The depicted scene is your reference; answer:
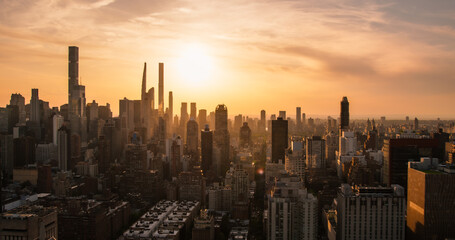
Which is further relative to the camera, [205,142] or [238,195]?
[205,142]

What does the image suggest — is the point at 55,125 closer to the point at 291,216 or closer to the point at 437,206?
the point at 291,216

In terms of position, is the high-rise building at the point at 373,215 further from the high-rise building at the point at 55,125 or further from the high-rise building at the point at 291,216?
the high-rise building at the point at 55,125

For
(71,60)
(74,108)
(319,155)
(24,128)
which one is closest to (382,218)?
(319,155)

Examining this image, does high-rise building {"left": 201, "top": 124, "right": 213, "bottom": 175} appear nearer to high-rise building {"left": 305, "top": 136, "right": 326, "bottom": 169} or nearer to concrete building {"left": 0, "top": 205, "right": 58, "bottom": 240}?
high-rise building {"left": 305, "top": 136, "right": 326, "bottom": 169}

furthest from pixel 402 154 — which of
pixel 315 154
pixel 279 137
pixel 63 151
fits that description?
pixel 63 151

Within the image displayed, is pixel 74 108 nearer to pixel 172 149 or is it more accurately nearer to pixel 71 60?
pixel 71 60

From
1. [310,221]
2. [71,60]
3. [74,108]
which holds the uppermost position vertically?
[71,60]

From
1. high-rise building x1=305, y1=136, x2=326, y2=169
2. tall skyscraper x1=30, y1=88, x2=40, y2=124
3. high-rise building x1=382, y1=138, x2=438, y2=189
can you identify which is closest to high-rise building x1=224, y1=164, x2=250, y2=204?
high-rise building x1=382, y1=138, x2=438, y2=189
